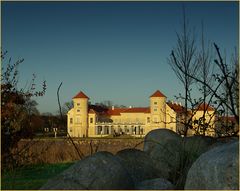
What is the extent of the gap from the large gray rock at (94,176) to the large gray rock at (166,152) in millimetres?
1327

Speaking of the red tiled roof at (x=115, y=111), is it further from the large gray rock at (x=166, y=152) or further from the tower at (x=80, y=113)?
the large gray rock at (x=166, y=152)

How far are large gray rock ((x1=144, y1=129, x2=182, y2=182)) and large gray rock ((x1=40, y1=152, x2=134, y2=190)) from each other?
4.35 feet

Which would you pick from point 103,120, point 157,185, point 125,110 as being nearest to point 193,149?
point 157,185

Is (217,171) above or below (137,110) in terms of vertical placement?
below

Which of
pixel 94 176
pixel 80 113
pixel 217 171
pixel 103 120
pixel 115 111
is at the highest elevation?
pixel 115 111

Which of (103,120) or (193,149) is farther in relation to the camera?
→ (103,120)

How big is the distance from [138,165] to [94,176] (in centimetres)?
135

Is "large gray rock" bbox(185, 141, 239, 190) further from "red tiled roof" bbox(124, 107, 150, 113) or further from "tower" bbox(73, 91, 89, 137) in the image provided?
"red tiled roof" bbox(124, 107, 150, 113)

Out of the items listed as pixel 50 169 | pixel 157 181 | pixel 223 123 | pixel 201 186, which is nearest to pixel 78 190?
pixel 157 181

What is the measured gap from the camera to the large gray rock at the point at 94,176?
156 inches

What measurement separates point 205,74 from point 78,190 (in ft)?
15.6

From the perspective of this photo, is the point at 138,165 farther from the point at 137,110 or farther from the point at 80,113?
the point at 137,110

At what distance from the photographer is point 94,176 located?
157 inches

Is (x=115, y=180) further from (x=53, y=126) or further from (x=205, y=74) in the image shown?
(x=205, y=74)
